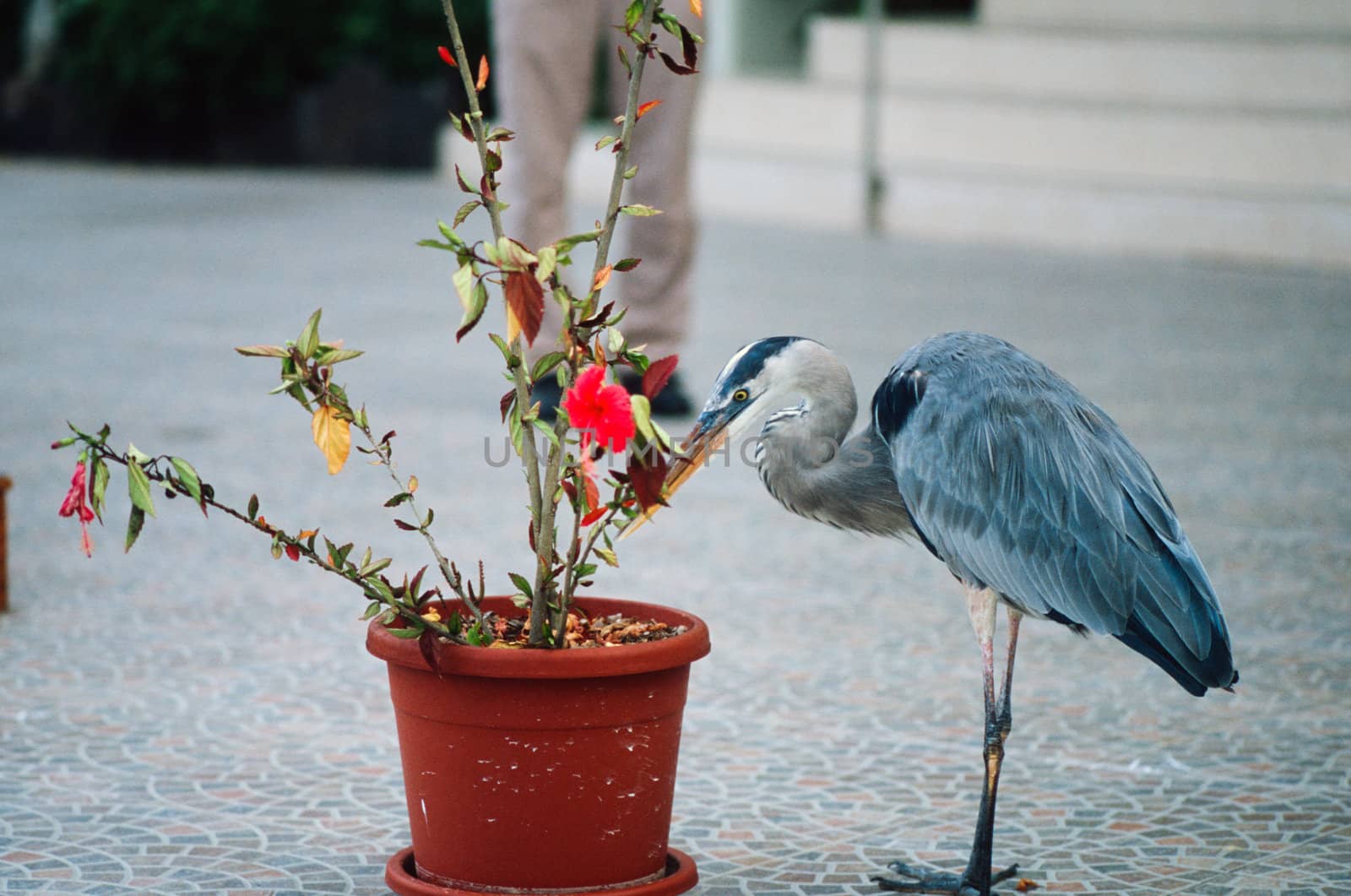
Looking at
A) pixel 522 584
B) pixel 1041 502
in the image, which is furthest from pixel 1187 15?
pixel 522 584

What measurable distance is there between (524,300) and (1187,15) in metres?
13.2

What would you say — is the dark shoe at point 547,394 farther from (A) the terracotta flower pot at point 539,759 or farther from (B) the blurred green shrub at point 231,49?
(B) the blurred green shrub at point 231,49

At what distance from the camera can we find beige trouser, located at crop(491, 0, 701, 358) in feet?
22.5

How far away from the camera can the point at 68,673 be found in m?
4.39

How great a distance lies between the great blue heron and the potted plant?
0.31m

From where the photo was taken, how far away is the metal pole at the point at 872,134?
15.9m

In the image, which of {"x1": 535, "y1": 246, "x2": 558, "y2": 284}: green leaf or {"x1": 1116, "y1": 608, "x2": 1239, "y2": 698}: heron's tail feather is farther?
{"x1": 1116, "y1": 608, "x2": 1239, "y2": 698}: heron's tail feather

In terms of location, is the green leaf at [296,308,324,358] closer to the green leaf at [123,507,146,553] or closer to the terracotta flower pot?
the green leaf at [123,507,146,553]

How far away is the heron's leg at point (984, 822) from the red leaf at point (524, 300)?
0.96 meters

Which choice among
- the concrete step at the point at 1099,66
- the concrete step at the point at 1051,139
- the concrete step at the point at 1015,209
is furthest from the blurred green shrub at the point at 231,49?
the concrete step at the point at 1099,66

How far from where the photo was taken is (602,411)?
108 inches

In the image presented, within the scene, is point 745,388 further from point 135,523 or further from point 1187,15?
point 1187,15

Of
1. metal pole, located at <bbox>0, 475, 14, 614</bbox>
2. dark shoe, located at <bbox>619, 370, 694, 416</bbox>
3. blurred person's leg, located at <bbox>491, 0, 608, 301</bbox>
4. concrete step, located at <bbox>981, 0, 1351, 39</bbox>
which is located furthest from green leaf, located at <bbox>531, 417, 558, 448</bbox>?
concrete step, located at <bbox>981, 0, 1351, 39</bbox>

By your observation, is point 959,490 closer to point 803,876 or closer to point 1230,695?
point 803,876
